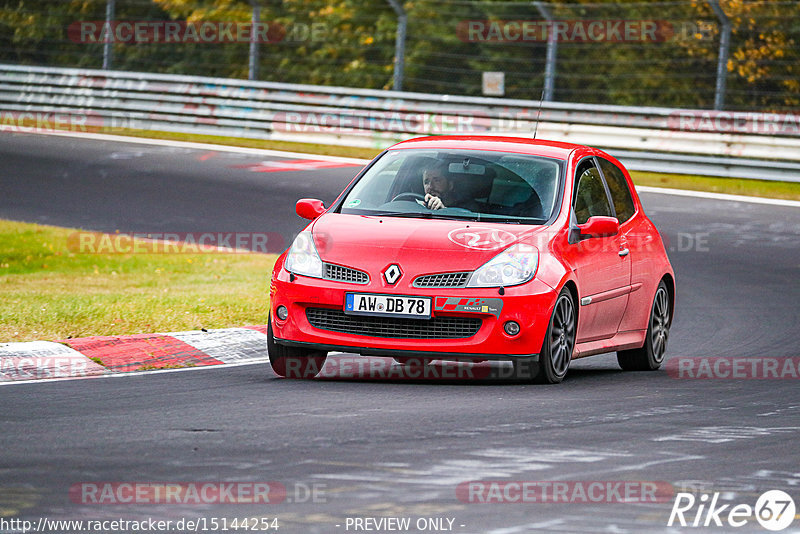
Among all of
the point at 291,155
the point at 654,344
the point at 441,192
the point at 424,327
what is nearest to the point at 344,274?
the point at 424,327

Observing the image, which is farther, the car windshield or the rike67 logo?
the car windshield

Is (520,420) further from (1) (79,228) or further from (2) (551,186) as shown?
(1) (79,228)

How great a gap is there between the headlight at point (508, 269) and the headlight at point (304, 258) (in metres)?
0.97

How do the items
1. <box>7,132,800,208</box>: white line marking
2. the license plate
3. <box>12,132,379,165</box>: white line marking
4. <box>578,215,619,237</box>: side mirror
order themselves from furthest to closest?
<box>12,132,379,165</box>: white line marking
<box>7,132,800,208</box>: white line marking
<box>578,215,619,237</box>: side mirror
the license plate

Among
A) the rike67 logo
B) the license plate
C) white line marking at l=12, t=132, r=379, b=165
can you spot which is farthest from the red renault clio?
white line marking at l=12, t=132, r=379, b=165

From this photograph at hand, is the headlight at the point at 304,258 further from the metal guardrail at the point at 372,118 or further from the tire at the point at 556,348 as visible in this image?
the metal guardrail at the point at 372,118

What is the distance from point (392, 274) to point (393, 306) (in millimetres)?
191

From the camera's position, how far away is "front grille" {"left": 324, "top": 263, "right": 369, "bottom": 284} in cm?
903

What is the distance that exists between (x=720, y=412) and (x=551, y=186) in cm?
214

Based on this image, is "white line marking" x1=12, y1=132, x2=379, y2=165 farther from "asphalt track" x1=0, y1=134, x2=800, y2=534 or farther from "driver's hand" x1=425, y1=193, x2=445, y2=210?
"driver's hand" x1=425, y1=193, x2=445, y2=210

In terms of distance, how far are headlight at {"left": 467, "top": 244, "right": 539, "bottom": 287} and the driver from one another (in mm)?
769

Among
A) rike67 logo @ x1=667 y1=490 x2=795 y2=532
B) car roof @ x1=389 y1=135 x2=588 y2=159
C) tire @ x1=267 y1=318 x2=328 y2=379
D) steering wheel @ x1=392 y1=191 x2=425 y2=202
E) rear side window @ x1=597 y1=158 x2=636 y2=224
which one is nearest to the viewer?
rike67 logo @ x1=667 y1=490 x2=795 y2=532

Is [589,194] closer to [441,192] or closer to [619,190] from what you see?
[619,190]

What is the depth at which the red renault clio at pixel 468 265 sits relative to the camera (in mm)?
8961
